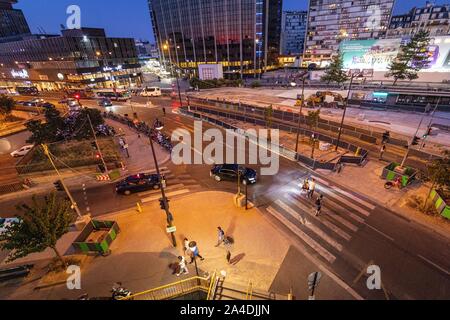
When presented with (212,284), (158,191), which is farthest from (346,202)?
(158,191)

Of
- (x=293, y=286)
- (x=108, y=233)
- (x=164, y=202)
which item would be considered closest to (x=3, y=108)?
(x=108, y=233)

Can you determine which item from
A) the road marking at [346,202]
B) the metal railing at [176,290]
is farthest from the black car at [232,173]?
the metal railing at [176,290]

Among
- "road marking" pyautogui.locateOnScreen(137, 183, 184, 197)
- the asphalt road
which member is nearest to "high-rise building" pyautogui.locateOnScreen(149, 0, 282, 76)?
the asphalt road

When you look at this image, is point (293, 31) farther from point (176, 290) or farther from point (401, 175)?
point (176, 290)

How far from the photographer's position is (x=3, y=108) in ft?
123

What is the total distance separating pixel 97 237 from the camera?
13609 mm

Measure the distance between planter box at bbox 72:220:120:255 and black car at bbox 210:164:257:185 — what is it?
8597 mm

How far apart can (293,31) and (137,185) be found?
169 m

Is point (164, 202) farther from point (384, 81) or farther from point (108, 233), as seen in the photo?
point (384, 81)

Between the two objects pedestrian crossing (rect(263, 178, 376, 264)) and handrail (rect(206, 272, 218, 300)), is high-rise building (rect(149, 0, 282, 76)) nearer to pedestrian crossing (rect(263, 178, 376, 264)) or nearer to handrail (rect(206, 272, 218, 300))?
pedestrian crossing (rect(263, 178, 376, 264))

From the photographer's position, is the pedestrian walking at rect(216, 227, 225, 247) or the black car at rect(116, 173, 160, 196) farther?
the black car at rect(116, 173, 160, 196)

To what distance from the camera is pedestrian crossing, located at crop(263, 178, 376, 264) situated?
480 inches

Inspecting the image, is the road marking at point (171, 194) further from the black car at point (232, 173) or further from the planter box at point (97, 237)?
the planter box at point (97, 237)

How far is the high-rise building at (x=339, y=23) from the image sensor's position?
88250mm
